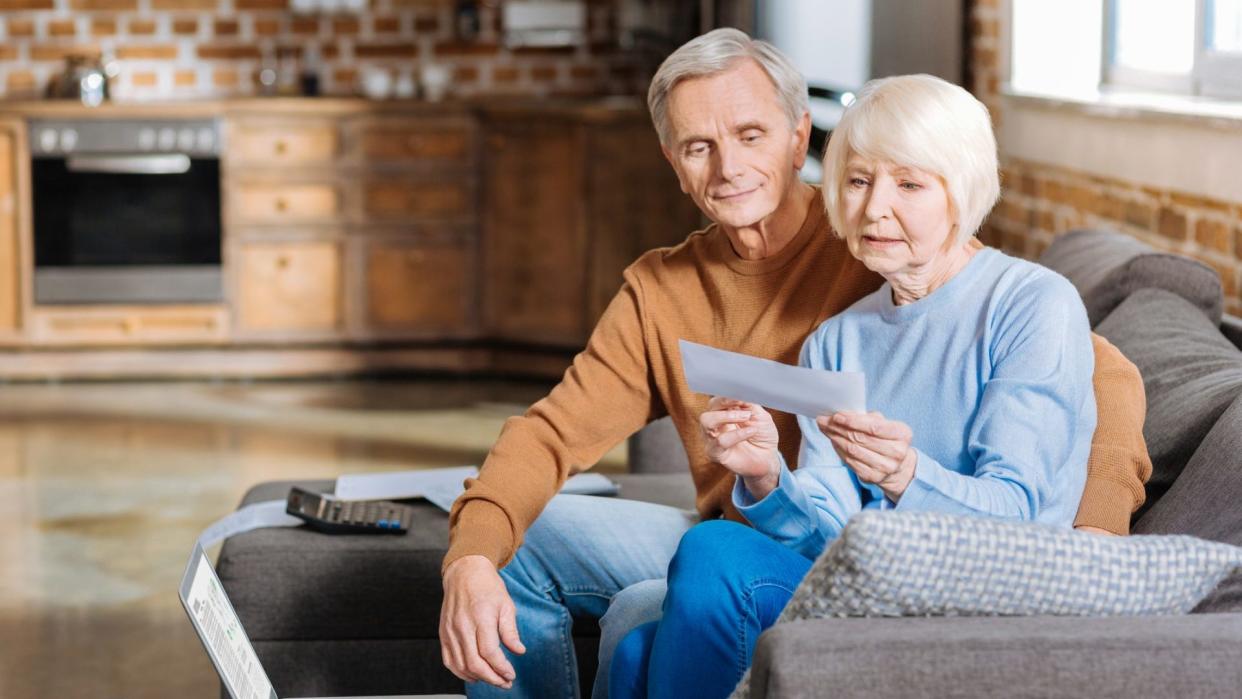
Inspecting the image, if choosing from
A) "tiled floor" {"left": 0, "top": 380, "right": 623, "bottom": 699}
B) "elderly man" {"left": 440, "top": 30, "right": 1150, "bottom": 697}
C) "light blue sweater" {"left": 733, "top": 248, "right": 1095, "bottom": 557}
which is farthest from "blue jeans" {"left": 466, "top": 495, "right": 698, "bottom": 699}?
"tiled floor" {"left": 0, "top": 380, "right": 623, "bottom": 699}

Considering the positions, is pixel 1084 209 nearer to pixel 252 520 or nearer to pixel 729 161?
pixel 729 161

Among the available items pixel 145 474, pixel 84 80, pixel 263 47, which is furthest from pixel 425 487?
pixel 263 47

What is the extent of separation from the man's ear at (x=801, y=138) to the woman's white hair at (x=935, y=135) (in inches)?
11.8

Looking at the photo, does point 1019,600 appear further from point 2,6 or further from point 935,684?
point 2,6

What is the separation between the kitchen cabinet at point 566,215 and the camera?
18.3 feet

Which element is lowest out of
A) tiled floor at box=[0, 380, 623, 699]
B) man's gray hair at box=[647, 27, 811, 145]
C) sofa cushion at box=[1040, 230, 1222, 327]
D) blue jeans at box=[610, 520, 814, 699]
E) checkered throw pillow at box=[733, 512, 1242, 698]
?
→ tiled floor at box=[0, 380, 623, 699]

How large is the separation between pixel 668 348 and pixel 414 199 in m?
3.99

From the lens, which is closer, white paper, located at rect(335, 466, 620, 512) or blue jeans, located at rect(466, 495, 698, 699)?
blue jeans, located at rect(466, 495, 698, 699)

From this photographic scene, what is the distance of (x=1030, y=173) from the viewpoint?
367cm

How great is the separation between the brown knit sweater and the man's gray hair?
0.52ft

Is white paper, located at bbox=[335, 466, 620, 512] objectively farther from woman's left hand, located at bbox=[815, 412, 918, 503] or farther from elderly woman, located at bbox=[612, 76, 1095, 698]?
woman's left hand, located at bbox=[815, 412, 918, 503]

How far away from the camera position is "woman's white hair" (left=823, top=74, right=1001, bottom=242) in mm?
1569

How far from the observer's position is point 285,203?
228 inches

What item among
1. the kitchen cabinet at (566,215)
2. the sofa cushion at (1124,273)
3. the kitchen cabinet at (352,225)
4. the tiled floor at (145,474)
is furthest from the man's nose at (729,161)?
the kitchen cabinet at (352,225)
